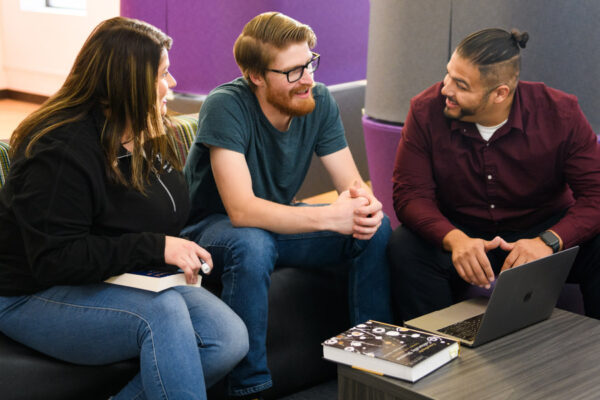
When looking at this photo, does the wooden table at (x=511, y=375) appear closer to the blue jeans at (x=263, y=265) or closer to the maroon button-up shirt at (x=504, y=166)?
the blue jeans at (x=263, y=265)

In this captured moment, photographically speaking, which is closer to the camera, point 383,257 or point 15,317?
point 15,317

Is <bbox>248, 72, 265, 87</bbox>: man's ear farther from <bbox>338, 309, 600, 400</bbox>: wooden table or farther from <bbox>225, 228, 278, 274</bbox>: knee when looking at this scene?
<bbox>338, 309, 600, 400</bbox>: wooden table

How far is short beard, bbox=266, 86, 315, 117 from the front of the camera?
2090 mm

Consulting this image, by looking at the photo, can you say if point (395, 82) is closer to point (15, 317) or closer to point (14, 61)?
point (15, 317)

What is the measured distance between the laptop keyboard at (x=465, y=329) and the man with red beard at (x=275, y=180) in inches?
15.8

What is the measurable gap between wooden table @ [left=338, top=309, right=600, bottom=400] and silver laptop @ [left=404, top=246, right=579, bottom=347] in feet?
0.12

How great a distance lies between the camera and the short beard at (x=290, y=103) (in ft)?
6.86

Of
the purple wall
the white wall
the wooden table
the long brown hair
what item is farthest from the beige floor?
the wooden table

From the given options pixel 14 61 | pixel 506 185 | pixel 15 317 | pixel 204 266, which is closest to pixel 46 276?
pixel 15 317

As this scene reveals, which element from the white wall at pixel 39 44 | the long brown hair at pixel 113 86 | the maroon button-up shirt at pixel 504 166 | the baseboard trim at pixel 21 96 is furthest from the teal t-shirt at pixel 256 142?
the baseboard trim at pixel 21 96

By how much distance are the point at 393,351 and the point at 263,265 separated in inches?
19.7

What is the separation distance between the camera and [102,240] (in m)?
1.58

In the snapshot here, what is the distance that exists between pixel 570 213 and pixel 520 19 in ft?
2.58

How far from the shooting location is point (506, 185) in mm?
2193
